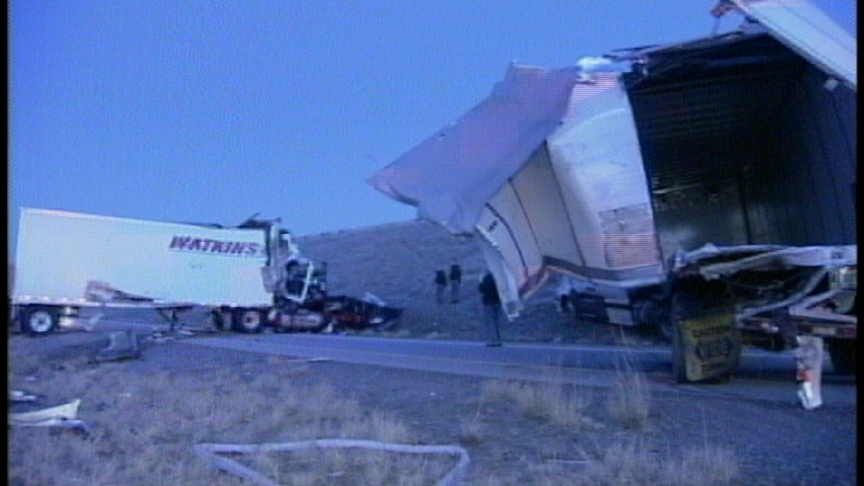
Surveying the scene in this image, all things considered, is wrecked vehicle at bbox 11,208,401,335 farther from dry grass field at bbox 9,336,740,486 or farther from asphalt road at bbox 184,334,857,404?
dry grass field at bbox 9,336,740,486

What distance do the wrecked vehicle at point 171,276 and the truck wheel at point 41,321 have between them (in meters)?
0.03

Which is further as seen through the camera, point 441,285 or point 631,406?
point 441,285

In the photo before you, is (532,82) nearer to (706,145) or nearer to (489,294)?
(706,145)

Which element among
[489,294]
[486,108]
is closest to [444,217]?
[486,108]

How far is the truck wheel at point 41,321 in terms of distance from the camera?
1335 inches

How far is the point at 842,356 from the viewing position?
12805mm

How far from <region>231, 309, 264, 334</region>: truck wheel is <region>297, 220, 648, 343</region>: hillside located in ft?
15.9

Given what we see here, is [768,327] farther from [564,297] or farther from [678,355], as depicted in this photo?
[564,297]

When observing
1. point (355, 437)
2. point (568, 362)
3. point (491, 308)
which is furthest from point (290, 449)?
point (491, 308)

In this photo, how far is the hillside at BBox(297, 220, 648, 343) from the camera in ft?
88.5

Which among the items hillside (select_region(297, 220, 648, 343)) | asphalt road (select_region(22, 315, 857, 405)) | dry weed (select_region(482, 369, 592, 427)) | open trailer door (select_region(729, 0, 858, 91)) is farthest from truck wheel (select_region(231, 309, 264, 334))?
open trailer door (select_region(729, 0, 858, 91))

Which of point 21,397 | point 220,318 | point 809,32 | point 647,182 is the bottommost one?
point 21,397

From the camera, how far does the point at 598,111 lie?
12.2m

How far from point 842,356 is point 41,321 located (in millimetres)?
26917
